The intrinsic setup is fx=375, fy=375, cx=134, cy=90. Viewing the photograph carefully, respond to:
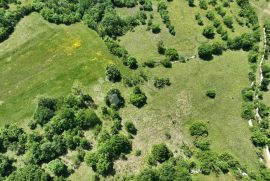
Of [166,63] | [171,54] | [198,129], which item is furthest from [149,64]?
[198,129]

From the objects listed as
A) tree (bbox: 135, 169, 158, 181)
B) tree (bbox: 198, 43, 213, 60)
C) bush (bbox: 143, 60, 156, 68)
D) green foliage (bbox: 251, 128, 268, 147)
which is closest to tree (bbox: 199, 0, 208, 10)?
tree (bbox: 198, 43, 213, 60)

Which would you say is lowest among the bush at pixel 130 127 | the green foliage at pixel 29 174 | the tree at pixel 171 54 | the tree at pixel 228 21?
the green foliage at pixel 29 174

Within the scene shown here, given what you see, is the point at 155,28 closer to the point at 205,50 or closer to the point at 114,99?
the point at 205,50

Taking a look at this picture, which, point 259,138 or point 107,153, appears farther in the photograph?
point 259,138

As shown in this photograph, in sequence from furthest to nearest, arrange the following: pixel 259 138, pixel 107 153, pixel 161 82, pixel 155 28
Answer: pixel 155 28
pixel 161 82
pixel 259 138
pixel 107 153

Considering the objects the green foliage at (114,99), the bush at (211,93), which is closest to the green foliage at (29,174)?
the green foliage at (114,99)

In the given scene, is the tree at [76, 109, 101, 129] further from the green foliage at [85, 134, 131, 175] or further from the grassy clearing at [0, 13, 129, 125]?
the grassy clearing at [0, 13, 129, 125]

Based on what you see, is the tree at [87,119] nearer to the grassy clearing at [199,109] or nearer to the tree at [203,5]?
the grassy clearing at [199,109]
